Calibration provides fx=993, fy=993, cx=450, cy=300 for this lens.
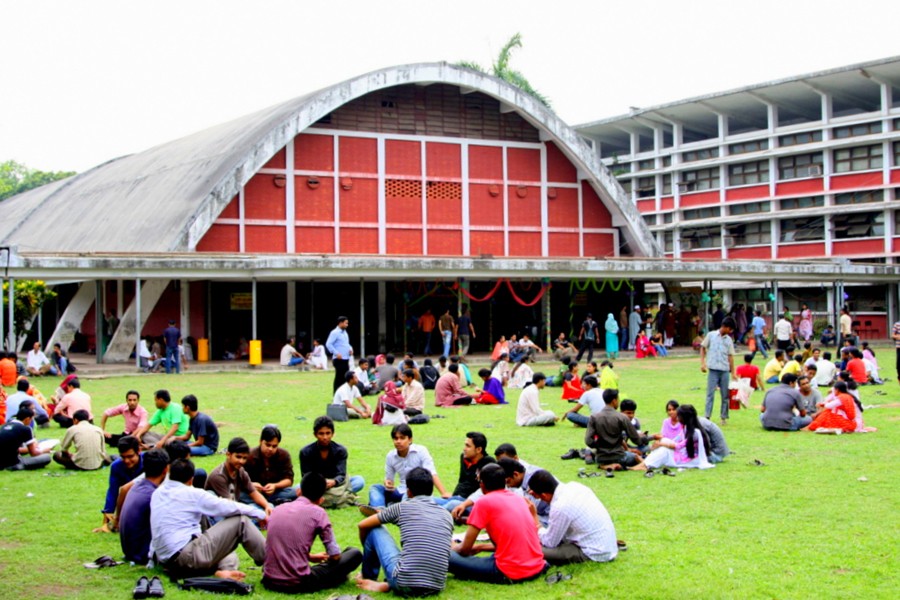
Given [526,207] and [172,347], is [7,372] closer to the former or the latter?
[172,347]

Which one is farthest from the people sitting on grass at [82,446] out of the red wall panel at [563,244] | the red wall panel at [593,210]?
the red wall panel at [593,210]

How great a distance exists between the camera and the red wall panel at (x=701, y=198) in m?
54.2

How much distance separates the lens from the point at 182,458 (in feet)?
26.4

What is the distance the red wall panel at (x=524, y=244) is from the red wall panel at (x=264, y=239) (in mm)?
7903

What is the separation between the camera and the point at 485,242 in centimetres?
3350

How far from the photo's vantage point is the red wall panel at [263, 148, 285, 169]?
3045 centimetres

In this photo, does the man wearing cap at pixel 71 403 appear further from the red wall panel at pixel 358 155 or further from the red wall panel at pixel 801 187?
the red wall panel at pixel 801 187

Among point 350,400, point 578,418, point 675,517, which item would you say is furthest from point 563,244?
point 675,517

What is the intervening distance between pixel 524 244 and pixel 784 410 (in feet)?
68.5

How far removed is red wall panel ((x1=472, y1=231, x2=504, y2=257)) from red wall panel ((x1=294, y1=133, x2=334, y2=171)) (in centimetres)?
540

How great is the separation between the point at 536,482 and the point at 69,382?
28.0ft

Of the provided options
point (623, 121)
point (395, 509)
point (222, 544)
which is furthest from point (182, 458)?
point (623, 121)

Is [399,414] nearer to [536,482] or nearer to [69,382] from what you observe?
[69,382]

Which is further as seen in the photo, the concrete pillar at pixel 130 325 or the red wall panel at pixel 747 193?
the red wall panel at pixel 747 193
